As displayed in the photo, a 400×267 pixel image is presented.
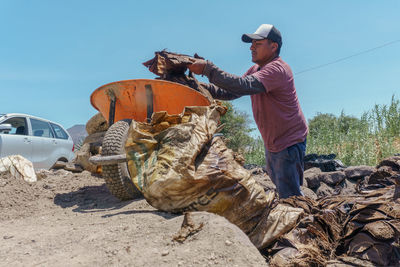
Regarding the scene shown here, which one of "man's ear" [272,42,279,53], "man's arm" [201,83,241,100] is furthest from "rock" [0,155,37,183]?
"man's ear" [272,42,279,53]

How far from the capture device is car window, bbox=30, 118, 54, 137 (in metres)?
7.79

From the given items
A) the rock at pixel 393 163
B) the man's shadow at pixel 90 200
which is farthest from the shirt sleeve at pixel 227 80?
the rock at pixel 393 163

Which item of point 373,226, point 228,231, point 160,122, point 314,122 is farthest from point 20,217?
point 314,122

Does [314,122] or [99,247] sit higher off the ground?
[99,247]

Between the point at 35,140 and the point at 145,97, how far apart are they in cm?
555

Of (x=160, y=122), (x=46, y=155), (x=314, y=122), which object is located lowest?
(x=314, y=122)

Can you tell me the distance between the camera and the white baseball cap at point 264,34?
3225 millimetres

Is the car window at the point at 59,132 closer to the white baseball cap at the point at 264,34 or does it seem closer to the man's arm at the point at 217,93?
the man's arm at the point at 217,93

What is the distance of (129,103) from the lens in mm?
3287

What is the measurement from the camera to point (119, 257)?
1570 mm

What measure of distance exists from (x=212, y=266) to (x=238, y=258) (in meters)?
0.13

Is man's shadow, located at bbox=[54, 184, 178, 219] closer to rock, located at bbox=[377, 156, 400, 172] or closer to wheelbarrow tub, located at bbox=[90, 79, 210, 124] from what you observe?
wheelbarrow tub, located at bbox=[90, 79, 210, 124]

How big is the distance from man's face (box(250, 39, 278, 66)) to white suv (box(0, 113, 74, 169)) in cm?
551

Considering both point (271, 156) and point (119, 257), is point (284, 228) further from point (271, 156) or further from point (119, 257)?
point (271, 156)
